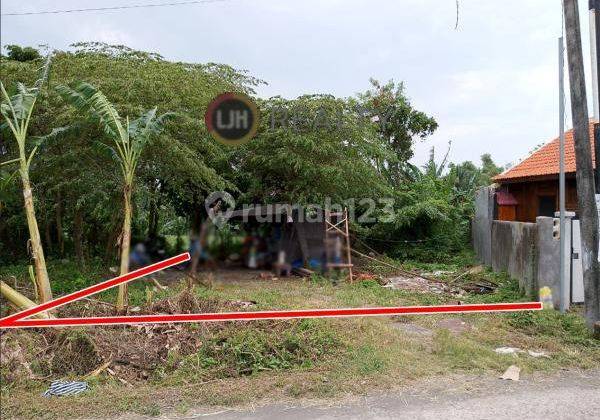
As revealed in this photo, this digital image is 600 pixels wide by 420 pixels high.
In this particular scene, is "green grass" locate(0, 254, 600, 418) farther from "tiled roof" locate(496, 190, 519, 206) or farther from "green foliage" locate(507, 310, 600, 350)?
"tiled roof" locate(496, 190, 519, 206)

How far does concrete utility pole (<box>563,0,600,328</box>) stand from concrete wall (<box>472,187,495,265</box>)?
15.6ft

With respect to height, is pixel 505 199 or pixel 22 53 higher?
pixel 22 53

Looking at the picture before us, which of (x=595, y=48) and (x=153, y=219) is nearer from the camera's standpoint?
(x=153, y=219)

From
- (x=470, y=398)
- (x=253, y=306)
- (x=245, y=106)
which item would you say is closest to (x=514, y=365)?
(x=470, y=398)

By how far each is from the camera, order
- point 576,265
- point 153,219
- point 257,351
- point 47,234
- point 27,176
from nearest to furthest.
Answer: point 153,219, point 257,351, point 27,176, point 576,265, point 47,234

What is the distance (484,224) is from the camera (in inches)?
414

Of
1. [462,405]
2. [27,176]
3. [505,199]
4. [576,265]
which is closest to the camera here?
[462,405]

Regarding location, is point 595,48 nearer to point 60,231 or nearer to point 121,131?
point 121,131

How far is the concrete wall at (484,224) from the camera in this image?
10023 mm

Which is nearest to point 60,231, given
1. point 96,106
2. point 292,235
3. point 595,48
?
point 96,106

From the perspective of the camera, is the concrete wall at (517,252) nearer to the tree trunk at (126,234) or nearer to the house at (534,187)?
the house at (534,187)

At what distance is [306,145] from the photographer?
788 cm

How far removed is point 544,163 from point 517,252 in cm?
294

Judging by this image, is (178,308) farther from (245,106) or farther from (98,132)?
(98,132)
